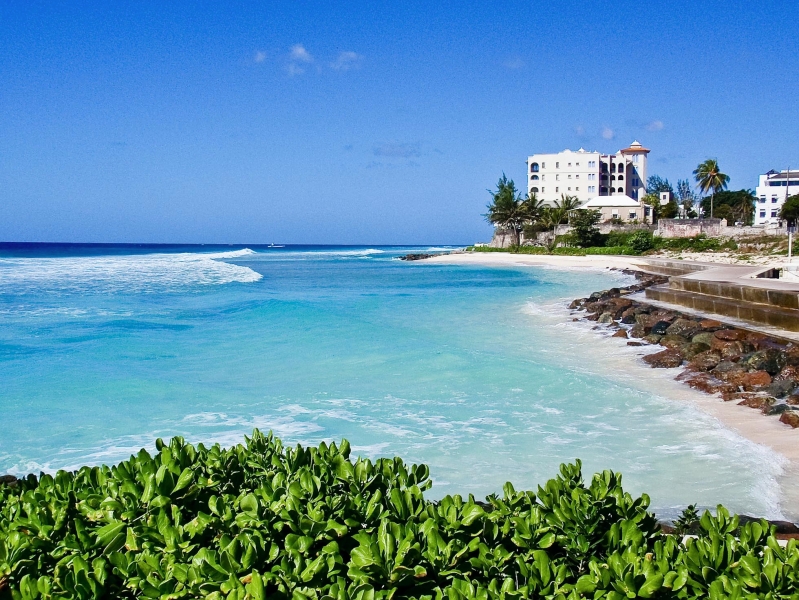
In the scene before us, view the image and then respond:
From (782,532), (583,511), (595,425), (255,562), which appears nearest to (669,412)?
(595,425)

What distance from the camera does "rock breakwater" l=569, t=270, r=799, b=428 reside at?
1008cm

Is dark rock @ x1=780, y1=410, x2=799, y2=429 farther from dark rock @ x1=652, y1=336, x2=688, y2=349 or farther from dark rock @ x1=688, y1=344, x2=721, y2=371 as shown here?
dark rock @ x1=652, y1=336, x2=688, y2=349

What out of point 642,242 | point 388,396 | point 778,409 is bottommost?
point 388,396

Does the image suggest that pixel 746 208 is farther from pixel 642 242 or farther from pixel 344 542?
pixel 344 542

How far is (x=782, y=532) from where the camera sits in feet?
16.2

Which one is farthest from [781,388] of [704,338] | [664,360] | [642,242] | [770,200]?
[770,200]

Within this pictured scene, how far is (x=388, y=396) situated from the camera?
10977 mm

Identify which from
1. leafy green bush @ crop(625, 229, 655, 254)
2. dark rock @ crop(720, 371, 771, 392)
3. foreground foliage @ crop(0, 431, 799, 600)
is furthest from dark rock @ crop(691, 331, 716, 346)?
leafy green bush @ crop(625, 229, 655, 254)

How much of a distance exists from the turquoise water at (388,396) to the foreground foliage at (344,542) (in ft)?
12.7

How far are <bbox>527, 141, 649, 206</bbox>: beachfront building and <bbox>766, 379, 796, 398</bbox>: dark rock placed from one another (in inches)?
3226

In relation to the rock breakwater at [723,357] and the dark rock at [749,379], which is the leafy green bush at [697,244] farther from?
the dark rock at [749,379]

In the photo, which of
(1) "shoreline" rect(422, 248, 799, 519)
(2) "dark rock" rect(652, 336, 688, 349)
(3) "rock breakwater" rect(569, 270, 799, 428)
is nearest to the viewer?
(1) "shoreline" rect(422, 248, 799, 519)

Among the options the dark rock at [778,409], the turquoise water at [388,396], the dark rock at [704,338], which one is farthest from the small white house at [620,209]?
the dark rock at [778,409]

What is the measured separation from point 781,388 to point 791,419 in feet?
6.35
